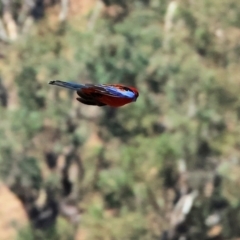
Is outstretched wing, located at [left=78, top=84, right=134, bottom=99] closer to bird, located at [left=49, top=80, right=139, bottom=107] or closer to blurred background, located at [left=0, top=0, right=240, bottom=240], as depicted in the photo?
bird, located at [left=49, top=80, right=139, bottom=107]

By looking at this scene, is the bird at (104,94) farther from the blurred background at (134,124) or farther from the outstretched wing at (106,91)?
the blurred background at (134,124)

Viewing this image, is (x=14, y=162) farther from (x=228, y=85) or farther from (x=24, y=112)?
(x=228, y=85)

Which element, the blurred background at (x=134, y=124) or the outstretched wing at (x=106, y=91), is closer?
the outstretched wing at (x=106, y=91)

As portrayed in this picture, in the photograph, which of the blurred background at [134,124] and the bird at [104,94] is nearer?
the bird at [104,94]

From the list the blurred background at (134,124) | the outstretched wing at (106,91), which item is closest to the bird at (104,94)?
the outstretched wing at (106,91)

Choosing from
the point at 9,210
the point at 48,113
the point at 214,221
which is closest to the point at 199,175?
the point at 214,221
